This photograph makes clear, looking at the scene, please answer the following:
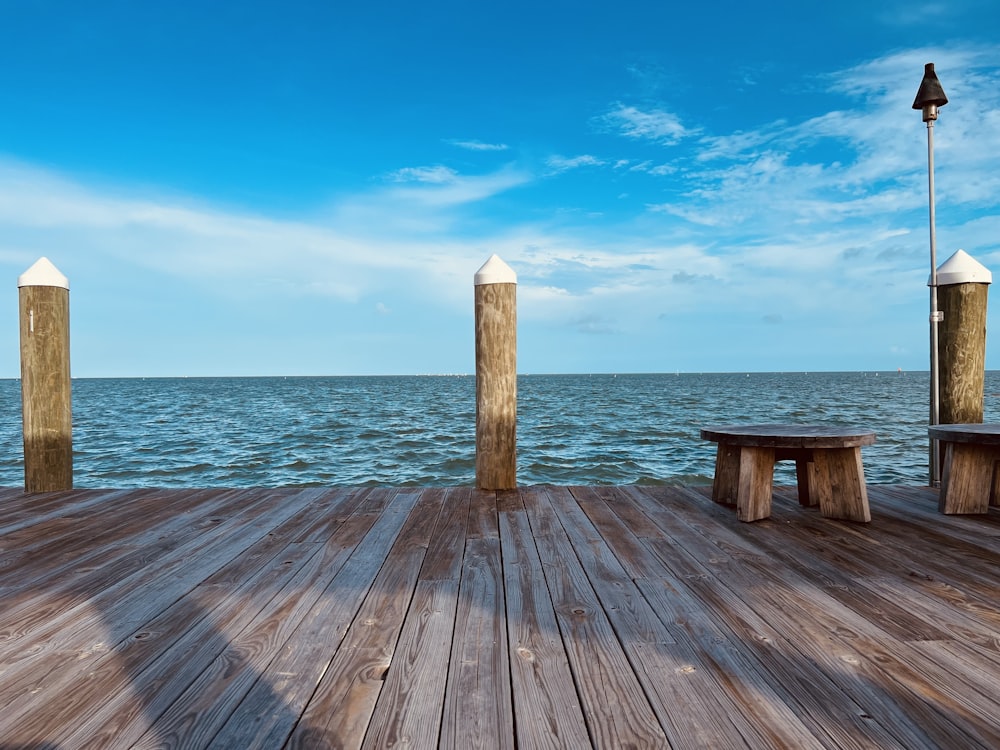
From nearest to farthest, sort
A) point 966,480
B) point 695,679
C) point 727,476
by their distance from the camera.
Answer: point 695,679 → point 966,480 → point 727,476

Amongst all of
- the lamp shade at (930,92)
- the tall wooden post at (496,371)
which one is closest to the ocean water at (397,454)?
the tall wooden post at (496,371)

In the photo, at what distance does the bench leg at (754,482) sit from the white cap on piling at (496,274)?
1859mm

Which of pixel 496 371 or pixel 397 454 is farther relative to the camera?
pixel 397 454

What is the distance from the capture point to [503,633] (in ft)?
6.09

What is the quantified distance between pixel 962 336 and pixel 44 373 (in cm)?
648

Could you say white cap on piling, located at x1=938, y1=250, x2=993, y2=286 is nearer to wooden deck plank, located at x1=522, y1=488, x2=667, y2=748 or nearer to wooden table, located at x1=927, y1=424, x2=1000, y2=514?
wooden table, located at x1=927, y1=424, x2=1000, y2=514

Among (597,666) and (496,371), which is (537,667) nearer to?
(597,666)

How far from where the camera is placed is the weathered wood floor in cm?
137

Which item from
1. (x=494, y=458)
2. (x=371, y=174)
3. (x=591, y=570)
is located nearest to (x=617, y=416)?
(x=371, y=174)

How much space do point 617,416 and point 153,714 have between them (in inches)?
820

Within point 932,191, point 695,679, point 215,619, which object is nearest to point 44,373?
point 215,619

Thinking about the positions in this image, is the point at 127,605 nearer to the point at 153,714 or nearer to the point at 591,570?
the point at 153,714

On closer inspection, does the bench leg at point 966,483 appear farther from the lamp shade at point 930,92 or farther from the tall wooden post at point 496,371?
the tall wooden post at point 496,371

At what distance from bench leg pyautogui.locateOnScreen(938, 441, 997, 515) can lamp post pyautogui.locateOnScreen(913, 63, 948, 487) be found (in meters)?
0.69
